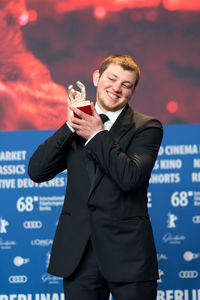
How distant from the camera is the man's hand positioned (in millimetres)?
1812

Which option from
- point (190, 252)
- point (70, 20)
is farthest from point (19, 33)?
point (190, 252)

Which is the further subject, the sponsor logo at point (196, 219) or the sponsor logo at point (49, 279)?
the sponsor logo at point (49, 279)

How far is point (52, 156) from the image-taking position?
6.27 ft

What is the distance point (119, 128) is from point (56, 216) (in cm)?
195

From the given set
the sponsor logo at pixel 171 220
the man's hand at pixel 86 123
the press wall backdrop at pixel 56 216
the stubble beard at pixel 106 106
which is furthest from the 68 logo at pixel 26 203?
the man's hand at pixel 86 123

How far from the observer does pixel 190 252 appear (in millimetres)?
3682

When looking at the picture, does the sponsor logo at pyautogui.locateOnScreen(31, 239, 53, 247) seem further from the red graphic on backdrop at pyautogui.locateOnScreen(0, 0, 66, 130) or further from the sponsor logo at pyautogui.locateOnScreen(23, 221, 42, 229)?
the red graphic on backdrop at pyautogui.locateOnScreen(0, 0, 66, 130)

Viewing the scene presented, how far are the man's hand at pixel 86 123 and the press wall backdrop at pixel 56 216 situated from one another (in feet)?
6.24

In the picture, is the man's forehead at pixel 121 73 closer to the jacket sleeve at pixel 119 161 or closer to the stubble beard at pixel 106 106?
the stubble beard at pixel 106 106

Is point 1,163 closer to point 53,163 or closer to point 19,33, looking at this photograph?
point 19,33

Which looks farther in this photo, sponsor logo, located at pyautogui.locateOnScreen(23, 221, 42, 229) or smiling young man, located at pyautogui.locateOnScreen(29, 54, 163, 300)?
sponsor logo, located at pyautogui.locateOnScreen(23, 221, 42, 229)

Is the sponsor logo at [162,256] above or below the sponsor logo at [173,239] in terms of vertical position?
below

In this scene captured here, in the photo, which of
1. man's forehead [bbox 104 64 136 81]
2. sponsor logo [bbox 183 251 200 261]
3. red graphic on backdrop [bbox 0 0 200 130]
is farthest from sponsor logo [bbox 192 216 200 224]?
man's forehead [bbox 104 64 136 81]

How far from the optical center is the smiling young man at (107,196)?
1.81 m
